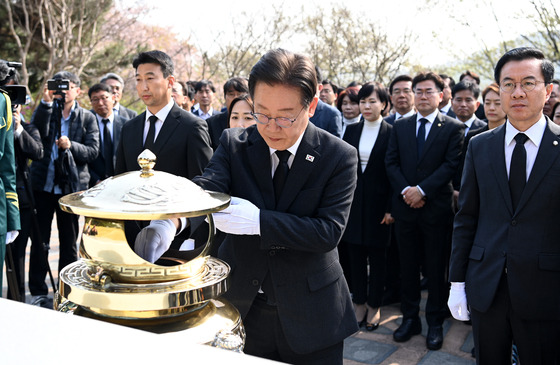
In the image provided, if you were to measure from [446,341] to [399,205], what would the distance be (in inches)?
49.4

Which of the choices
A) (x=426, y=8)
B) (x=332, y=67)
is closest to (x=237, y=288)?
(x=426, y=8)

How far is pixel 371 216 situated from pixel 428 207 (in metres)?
0.60

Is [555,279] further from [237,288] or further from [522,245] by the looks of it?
[237,288]

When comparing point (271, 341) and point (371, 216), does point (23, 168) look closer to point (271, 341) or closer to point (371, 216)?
point (371, 216)

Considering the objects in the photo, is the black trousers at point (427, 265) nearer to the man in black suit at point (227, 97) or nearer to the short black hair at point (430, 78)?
the short black hair at point (430, 78)

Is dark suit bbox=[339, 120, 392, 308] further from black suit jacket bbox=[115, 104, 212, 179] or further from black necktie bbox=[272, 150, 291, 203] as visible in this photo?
black necktie bbox=[272, 150, 291, 203]

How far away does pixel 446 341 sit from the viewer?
4375 millimetres

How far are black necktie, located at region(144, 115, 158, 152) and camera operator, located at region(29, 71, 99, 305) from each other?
1.75m

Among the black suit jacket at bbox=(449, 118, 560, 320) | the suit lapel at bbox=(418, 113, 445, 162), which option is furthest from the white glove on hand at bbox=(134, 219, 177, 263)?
the suit lapel at bbox=(418, 113, 445, 162)

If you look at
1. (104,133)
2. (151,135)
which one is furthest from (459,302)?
(104,133)

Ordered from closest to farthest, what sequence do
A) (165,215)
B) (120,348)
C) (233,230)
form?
(120,348) < (165,215) < (233,230)

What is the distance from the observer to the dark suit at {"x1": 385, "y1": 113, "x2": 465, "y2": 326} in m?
4.54

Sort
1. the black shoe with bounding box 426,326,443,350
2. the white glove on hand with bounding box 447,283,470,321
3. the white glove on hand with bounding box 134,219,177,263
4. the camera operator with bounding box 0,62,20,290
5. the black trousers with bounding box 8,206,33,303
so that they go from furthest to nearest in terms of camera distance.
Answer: the black trousers with bounding box 8,206,33,303 → the black shoe with bounding box 426,326,443,350 → the camera operator with bounding box 0,62,20,290 → the white glove on hand with bounding box 447,283,470,321 → the white glove on hand with bounding box 134,219,177,263

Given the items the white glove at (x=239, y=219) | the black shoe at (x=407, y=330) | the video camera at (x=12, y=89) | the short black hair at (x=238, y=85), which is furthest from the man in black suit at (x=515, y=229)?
the video camera at (x=12, y=89)
